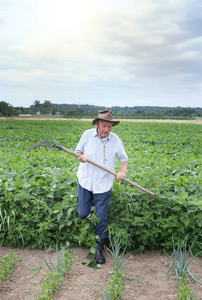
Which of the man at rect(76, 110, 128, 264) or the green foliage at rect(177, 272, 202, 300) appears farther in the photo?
the man at rect(76, 110, 128, 264)

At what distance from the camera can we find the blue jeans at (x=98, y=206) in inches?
140

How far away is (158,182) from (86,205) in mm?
1178

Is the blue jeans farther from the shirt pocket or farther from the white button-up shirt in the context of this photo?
the shirt pocket

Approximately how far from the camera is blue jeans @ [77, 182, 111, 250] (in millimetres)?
Result: 3563

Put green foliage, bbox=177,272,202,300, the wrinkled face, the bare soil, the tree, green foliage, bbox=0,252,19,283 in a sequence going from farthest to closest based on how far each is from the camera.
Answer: the tree
the wrinkled face
green foliage, bbox=0,252,19,283
the bare soil
green foliage, bbox=177,272,202,300

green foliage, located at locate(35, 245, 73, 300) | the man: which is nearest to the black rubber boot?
the man

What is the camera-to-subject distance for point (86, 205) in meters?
3.66

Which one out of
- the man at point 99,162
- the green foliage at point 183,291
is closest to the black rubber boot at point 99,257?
the man at point 99,162

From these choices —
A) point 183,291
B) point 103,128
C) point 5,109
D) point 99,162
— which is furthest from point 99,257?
point 5,109

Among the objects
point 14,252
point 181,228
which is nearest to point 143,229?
point 181,228

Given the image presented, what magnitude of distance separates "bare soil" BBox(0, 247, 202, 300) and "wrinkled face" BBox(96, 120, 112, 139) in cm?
171

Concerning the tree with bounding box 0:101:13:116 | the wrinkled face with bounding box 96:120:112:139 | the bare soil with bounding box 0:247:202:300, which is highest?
the tree with bounding box 0:101:13:116

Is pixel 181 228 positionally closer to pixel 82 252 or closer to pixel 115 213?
pixel 115 213

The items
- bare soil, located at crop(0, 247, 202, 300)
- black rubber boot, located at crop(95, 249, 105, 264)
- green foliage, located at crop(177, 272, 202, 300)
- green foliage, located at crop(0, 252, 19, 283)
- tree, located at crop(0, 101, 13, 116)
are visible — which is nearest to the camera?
green foliage, located at crop(177, 272, 202, 300)
